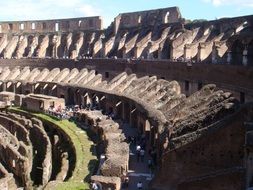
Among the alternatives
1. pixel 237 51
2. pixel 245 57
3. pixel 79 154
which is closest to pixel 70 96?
pixel 237 51

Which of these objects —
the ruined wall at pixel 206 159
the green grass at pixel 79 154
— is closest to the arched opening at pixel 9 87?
the green grass at pixel 79 154

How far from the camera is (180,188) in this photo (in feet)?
39.3

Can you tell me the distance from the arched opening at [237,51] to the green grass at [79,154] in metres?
10.6

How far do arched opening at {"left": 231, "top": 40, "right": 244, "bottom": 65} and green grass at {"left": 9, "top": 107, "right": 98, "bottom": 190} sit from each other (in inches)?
416

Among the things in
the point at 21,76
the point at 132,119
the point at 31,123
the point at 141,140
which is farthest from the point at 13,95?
the point at 141,140

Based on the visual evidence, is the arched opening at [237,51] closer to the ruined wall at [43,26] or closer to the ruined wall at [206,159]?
the ruined wall at [206,159]

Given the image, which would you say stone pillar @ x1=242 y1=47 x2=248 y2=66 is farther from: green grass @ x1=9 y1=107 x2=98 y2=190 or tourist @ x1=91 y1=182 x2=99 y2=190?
tourist @ x1=91 y1=182 x2=99 y2=190

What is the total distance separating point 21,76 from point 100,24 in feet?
41.0

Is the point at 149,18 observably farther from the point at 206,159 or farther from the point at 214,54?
the point at 206,159

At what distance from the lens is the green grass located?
13.1 m

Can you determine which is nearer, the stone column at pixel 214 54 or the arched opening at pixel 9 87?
the stone column at pixel 214 54

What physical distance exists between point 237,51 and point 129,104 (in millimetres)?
7523

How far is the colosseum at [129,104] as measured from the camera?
12.9 metres

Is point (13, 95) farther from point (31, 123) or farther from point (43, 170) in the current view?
point (43, 170)
